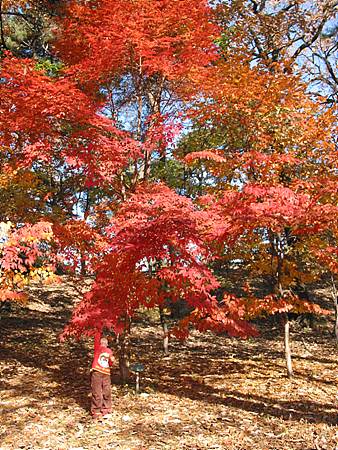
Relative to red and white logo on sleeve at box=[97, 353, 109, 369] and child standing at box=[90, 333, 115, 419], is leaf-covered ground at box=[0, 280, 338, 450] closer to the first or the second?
child standing at box=[90, 333, 115, 419]

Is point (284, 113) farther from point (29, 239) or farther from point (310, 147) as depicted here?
point (29, 239)

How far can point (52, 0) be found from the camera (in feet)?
44.2

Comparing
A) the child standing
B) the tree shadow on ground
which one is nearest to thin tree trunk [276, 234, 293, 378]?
the tree shadow on ground

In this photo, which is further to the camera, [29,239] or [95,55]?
[95,55]

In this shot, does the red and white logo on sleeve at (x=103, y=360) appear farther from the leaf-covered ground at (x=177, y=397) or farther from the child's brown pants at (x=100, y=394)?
the leaf-covered ground at (x=177, y=397)

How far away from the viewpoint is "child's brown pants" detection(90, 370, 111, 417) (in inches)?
280

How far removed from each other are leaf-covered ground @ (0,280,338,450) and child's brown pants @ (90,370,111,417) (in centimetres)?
20

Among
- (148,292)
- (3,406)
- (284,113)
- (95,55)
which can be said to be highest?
(95,55)

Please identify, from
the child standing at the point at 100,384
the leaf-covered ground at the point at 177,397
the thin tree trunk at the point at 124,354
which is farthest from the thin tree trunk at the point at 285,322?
the child standing at the point at 100,384

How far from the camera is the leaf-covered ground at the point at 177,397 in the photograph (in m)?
6.17

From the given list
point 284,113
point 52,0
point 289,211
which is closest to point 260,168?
point 284,113

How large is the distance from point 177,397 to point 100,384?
1.93 metres

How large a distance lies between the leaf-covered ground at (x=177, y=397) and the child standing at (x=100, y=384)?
0.21 metres

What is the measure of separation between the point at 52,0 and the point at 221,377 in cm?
1266
